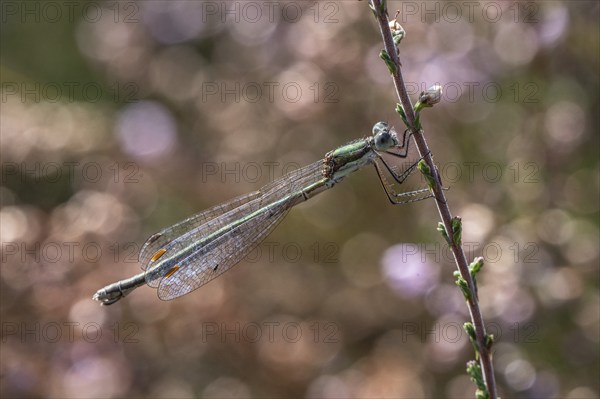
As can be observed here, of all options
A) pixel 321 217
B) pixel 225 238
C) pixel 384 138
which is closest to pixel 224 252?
pixel 225 238

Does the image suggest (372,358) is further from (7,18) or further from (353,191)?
(7,18)

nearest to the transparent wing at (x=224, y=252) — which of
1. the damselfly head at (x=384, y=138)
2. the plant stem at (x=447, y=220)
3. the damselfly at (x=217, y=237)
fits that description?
the damselfly at (x=217, y=237)

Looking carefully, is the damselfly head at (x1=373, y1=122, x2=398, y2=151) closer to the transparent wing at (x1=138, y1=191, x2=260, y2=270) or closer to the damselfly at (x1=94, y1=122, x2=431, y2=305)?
the damselfly at (x1=94, y1=122, x2=431, y2=305)

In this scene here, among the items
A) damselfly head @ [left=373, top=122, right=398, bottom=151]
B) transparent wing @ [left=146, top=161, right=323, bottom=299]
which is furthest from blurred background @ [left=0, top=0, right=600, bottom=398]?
damselfly head @ [left=373, top=122, right=398, bottom=151]

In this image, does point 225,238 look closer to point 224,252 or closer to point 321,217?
point 224,252

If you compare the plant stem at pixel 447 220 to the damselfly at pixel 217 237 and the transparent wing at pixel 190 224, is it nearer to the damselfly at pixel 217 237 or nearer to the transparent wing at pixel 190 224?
the damselfly at pixel 217 237

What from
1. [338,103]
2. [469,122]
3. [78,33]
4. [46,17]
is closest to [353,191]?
[338,103]

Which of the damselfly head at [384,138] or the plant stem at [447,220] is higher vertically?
the damselfly head at [384,138]
